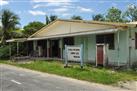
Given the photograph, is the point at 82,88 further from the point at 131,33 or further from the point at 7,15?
the point at 7,15

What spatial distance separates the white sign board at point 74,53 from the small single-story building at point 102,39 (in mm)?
1444

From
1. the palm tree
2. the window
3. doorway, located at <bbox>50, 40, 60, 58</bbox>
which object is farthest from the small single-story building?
the palm tree

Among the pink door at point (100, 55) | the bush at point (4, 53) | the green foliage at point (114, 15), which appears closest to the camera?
the pink door at point (100, 55)

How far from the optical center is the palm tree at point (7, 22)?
4434 centimetres

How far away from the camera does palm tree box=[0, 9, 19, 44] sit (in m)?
44.3

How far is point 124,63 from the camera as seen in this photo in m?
22.3

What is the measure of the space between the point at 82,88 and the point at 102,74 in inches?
172

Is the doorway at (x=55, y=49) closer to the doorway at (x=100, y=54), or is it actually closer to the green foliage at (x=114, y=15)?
the doorway at (x=100, y=54)

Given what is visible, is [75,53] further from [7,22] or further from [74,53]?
[7,22]

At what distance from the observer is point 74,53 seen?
22.6m

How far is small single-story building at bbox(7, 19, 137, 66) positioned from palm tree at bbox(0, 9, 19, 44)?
491 inches

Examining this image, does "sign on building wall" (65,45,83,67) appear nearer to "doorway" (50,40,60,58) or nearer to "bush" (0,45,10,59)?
"doorway" (50,40,60,58)

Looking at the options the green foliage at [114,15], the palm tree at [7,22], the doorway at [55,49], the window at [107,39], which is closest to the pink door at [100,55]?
the window at [107,39]

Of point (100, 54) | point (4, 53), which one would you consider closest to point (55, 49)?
point (4, 53)
